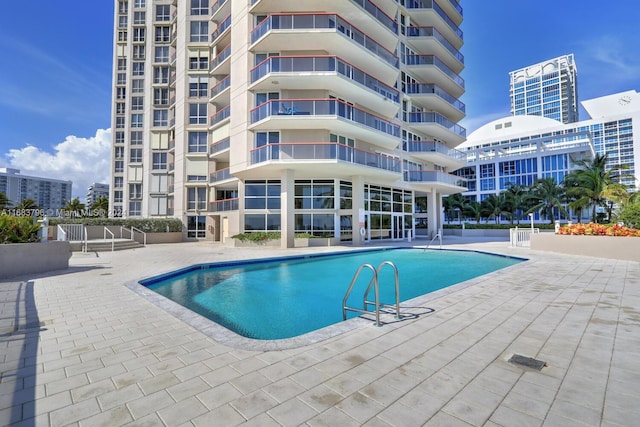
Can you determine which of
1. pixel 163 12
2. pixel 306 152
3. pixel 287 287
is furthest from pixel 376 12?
pixel 163 12

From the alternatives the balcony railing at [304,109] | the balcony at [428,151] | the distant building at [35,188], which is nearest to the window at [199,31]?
the balcony railing at [304,109]

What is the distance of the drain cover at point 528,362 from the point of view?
3.26 meters

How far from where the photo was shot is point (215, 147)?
26547 millimetres

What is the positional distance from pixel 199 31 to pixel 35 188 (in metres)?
163

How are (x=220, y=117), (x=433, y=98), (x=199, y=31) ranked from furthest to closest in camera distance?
(x=199, y=31)
(x=433, y=98)
(x=220, y=117)

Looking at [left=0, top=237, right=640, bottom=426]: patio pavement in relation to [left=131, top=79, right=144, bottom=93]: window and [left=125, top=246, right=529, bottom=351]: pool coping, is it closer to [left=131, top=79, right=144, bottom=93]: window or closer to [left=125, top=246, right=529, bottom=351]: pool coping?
[left=125, top=246, right=529, bottom=351]: pool coping

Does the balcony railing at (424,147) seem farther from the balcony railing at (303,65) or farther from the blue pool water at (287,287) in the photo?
the blue pool water at (287,287)

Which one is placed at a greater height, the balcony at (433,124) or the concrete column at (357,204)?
the balcony at (433,124)

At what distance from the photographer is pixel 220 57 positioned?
25.5 meters

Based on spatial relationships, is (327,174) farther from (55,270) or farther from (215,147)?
(55,270)

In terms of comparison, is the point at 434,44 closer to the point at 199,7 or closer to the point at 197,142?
the point at 199,7

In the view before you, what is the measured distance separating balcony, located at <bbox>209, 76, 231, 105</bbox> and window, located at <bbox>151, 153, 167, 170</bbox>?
9.45m

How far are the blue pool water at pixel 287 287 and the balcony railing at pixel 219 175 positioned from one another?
43.4ft

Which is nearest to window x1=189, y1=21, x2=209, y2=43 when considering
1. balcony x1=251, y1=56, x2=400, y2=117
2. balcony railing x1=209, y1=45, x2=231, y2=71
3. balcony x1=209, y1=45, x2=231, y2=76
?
balcony railing x1=209, y1=45, x2=231, y2=71
